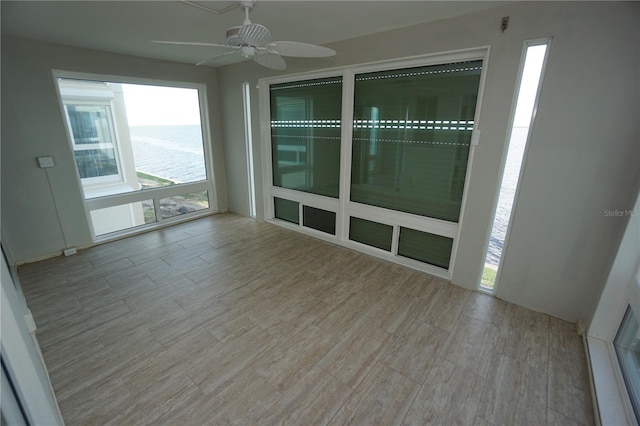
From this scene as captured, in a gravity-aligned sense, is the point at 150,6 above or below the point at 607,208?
above

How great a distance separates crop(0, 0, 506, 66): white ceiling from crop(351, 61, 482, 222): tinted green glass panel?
53 centimetres

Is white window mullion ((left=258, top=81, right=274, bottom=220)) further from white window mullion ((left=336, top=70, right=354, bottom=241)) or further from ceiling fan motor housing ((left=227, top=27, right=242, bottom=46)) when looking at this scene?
ceiling fan motor housing ((left=227, top=27, right=242, bottom=46))

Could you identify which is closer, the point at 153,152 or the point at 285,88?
the point at 285,88

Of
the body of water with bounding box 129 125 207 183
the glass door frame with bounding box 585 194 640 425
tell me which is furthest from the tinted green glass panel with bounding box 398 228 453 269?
the body of water with bounding box 129 125 207 183

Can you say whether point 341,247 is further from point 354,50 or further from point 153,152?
point 153,152

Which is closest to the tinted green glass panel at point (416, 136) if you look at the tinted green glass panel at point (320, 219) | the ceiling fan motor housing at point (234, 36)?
the tinted green glass panel at point (320, 219)

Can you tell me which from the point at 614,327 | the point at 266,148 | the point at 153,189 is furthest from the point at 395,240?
the point at 153,189

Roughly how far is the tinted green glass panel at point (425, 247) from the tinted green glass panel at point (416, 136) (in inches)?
11.0

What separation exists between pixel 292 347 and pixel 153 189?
12.2 ft

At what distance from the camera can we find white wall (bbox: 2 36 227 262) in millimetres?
3189

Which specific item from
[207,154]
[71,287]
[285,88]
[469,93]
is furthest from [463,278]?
[207,154]

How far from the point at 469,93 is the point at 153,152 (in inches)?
178

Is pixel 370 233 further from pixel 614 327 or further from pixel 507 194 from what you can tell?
pixel 614 327

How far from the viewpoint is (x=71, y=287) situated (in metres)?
3.04
